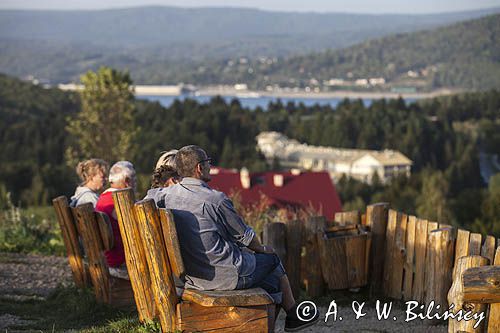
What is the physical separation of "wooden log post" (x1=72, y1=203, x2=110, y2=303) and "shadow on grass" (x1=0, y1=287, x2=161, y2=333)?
4.7 inches

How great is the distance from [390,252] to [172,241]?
319cm

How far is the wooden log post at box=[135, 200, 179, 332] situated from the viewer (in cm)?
460

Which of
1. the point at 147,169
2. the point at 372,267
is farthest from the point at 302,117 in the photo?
the point at 372,267

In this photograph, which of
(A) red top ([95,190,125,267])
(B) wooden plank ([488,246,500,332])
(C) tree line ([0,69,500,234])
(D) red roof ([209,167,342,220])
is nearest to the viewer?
(B) wooden plank ([488,246,500,332])

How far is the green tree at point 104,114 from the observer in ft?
83.6

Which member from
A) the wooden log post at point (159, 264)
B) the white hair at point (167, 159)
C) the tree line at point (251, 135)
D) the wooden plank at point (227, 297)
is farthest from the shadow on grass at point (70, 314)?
the tree line at point (251, 135)

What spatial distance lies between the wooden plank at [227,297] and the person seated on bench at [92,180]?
2.50 metres

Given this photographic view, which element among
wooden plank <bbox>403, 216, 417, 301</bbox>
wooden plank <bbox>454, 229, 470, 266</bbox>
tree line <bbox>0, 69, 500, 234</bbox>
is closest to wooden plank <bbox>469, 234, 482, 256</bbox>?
wooden plank <bbox>454, 229, 470, 266</bbox>

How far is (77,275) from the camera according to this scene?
23.2 ft

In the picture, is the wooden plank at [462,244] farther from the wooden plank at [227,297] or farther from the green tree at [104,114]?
the green tree at [104,114]

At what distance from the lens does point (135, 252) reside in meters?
4.97

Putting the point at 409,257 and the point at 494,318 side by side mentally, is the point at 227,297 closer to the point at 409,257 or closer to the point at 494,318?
the point at 494,318

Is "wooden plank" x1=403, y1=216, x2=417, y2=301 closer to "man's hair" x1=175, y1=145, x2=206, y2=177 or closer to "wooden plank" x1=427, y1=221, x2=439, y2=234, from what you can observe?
"wooden plank" x1=427, y1=221, x2=439, y2=234

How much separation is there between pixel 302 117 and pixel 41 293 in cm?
10109
